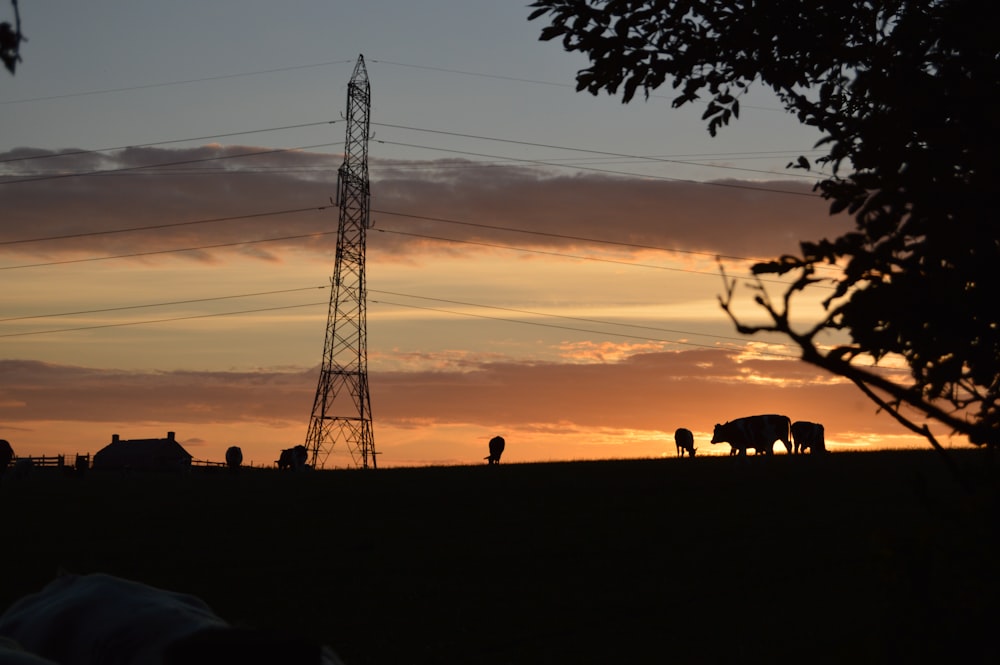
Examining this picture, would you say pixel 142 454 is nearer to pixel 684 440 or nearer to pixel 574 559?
pixel 684 440

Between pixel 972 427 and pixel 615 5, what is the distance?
27.5 feet

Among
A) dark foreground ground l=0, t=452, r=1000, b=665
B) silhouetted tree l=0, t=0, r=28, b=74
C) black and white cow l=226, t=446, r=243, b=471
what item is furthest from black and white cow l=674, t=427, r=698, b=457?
silhouetted tree l=0, t=0, r=28, b=74

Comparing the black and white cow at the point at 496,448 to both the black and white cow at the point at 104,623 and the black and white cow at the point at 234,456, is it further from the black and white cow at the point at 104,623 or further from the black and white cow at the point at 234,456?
the black and white cow at the point at 104,623

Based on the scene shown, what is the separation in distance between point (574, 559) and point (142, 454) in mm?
90900

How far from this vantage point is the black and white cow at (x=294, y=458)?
76188 mm

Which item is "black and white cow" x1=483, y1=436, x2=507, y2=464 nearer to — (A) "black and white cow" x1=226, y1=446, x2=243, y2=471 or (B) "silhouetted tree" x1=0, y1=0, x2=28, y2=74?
(A) "black and white cow" x1=226, y1=446, x2=243, y2=471

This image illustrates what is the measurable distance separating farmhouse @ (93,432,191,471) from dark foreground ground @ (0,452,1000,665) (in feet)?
215

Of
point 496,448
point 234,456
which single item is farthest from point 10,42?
point 234,456

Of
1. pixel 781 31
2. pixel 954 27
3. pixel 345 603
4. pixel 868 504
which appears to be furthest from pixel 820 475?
pixel 954 27

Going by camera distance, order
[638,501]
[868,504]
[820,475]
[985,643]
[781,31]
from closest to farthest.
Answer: [985,643], [781,31], [868,504], [638,501], [820,475]

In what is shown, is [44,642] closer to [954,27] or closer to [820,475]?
[954,27]

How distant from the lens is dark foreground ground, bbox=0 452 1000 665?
5.73 m

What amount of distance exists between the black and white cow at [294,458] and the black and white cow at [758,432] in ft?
99.1

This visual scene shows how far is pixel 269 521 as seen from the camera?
3052 cm
